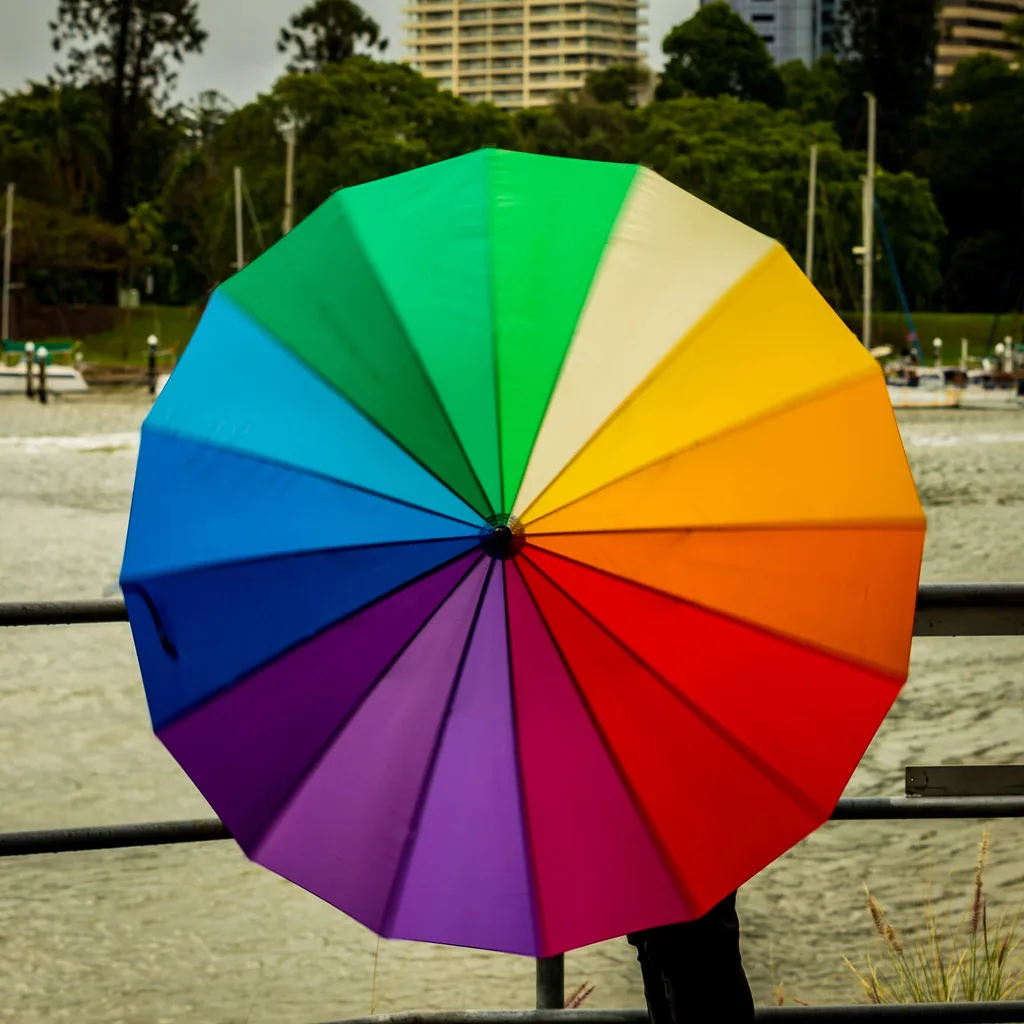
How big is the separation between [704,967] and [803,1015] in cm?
51

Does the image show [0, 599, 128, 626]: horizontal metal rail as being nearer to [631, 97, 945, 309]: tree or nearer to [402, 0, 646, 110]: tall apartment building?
[631, 97, 945, 309]: tree

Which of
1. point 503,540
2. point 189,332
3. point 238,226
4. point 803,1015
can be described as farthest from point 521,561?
point 189,332

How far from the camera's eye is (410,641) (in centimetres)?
176

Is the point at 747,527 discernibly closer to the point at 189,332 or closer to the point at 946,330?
the point at 189,332

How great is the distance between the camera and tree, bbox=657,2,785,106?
7844 cm

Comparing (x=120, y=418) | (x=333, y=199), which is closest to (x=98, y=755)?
(x=333, y=199)

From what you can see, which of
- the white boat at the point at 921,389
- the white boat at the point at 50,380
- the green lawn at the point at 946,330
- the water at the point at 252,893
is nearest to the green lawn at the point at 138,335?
the white boat at the point at 50,380

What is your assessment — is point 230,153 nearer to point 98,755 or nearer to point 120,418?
point 120,418

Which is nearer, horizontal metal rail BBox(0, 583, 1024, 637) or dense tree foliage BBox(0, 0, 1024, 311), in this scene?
horizontal metal rail BBox(0, 583, 1024, 637)

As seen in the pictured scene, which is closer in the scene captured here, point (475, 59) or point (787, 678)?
point (787, 678)

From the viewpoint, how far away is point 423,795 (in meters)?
1.78

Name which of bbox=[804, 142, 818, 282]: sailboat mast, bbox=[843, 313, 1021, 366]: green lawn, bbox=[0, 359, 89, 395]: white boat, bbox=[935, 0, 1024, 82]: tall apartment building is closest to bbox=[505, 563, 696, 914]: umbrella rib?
bbox=[0, 359, 89, 395]: white boat

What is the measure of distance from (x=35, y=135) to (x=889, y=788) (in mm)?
58040

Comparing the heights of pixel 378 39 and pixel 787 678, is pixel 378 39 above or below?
above
